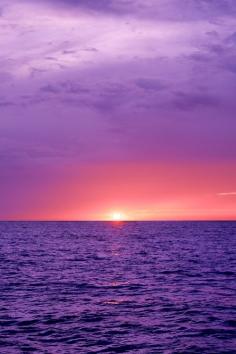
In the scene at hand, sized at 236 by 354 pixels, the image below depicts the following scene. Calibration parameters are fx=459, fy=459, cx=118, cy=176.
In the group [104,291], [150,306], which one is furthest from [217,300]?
[104,291]

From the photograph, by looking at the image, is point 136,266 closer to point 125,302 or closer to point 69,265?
point 69,265

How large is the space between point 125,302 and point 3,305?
8383 millimetres

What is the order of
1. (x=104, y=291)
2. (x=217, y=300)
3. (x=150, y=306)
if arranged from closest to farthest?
(x=150, y=306) → (x=217, y=300) → (x=104, y=291)

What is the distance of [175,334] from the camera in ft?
79.8

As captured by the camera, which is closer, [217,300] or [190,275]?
[217,300]

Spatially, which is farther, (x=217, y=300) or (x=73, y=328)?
(x=217, y=300)

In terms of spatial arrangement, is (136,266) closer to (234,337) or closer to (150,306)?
(150,306)

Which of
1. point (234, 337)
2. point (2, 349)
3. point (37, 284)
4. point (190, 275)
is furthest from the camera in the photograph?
point (190, 275)

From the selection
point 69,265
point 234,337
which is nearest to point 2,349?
point 234,337

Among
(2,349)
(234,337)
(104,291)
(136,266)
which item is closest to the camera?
(2,349)

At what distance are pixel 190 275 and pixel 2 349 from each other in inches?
1136

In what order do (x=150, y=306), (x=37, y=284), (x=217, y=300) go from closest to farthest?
(x=150, y=306) < (x=217, y=300) < (x=37, y=284)

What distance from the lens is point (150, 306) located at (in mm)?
30984

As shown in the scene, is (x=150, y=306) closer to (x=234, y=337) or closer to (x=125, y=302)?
(x=125, y=302)
